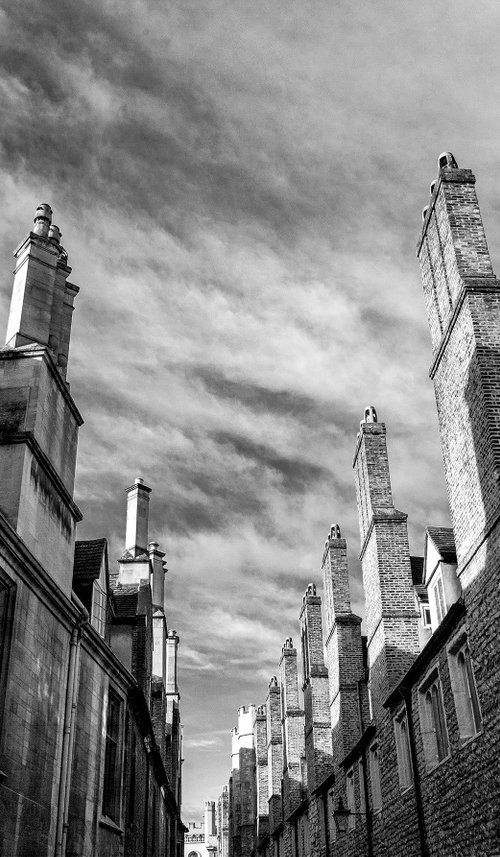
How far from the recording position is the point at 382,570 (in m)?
19.2

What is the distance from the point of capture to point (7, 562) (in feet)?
37.7

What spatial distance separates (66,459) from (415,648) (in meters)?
8.91

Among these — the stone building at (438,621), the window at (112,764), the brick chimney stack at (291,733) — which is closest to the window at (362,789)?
the stone building at (438,621)

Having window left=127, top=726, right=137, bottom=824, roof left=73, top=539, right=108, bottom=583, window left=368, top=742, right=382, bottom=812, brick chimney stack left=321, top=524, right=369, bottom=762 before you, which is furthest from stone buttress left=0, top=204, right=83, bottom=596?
brick chimney stack left=321, top=524, right=369, bottom=762

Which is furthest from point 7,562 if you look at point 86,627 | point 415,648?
point 415,648

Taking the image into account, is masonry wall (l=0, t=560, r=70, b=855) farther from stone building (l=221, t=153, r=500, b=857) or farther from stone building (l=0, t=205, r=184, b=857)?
stone building (l=221, t=153, r=500, b=857)

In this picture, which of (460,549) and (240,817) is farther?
(240,817)

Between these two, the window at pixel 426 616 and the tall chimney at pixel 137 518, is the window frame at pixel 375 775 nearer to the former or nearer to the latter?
the window at pixel 426 616

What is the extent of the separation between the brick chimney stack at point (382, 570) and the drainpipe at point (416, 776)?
1.54 metres

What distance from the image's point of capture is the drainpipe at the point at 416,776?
1466 centimetres

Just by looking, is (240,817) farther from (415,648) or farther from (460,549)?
(460,549)

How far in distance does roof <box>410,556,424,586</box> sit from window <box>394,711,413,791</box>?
4076 mm

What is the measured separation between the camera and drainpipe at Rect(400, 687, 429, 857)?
1466 cm

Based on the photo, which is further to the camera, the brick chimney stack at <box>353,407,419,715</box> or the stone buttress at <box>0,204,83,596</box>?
the brick chimney stack at <box>353,407,419,715</box>
